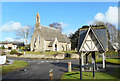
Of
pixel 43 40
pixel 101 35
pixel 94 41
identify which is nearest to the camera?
pixel 94 41

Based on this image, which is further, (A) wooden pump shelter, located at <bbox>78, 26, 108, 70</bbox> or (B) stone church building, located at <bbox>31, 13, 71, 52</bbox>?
(B) stone church building, located at <bbox>31, 13, 71, 52</bbox>

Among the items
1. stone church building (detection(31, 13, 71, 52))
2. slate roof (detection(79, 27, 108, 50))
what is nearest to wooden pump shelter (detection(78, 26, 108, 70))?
slate roof (detection(79, 27, 108, 50))

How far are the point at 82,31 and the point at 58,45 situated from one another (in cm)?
3372

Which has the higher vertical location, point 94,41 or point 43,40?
point 43,40

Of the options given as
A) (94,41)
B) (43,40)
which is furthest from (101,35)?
(43,40)

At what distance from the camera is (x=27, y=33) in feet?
173

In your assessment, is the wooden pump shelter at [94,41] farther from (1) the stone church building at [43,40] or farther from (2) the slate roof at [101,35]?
(1) the stone church building at [43,40]

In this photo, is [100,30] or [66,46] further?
[66,46]

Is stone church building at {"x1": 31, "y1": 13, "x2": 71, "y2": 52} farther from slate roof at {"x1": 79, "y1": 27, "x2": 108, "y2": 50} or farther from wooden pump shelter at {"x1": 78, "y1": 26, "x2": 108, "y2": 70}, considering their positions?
wooden pump shelter at {"x1": 78, "y1": 26, "x2": 108, "y2": 70}

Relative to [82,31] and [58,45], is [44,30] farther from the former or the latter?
[82,31]

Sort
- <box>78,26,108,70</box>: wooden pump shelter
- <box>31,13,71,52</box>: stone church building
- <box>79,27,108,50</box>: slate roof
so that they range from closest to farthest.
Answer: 1. <box>78,26,108,70</box>: wooden pump shelter
2. <box>79,27,108,50</box>: slate roof
3. <box>31,13,71,52</box>: stone church building

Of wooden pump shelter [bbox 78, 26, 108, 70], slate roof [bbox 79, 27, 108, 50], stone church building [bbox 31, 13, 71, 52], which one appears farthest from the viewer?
stone church building [bbox 31, 13, 71, 52]

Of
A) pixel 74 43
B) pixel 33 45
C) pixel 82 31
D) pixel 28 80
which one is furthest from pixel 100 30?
pixel 74 43

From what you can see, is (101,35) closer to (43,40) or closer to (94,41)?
(94,41)
